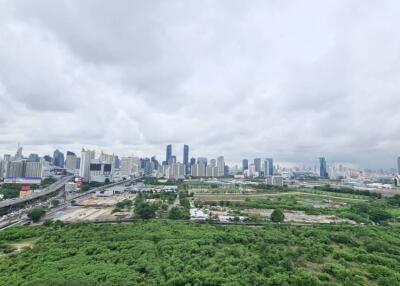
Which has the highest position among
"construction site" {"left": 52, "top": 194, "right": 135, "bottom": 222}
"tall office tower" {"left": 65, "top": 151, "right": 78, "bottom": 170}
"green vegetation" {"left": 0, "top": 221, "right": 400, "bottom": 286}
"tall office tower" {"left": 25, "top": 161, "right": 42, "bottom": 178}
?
"tall office tower" {"left": 65, "top": 151, "right": 78, "bottom": 170}

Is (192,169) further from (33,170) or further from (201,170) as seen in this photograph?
(33,170)

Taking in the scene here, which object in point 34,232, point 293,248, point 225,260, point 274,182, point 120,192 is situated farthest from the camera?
point 274,182

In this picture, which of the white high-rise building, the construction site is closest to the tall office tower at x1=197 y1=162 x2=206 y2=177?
the white high-rise building

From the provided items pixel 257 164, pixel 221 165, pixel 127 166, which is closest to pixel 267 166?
pixel 257 164

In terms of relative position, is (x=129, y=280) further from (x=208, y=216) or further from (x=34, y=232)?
(x=208, y=216)

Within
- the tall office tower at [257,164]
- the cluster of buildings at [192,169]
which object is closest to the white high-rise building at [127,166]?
the cluster of buildings at [192,169]

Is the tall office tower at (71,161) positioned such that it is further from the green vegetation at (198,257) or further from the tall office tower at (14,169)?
the green vegetation at (198,257)

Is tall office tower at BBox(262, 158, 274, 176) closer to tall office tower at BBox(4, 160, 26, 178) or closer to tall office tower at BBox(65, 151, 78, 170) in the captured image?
tall office tower at BBox(65, 151, 78, 170)

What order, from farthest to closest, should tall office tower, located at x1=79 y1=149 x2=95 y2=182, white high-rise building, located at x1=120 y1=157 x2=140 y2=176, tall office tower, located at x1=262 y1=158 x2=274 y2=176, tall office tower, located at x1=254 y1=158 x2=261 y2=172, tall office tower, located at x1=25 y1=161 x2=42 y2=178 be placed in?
1. tall office tower, located at x1=254 y1=158 x2=261 y2=172
2. tall office tower, located at x1=262 y1=158 x2=274 y2=176
3. white high-rise building, located at x1=120 y1=157 x2=140 y2=176
4. tall office tower, located at x1=79 y1=149 x2=95 y2=182
5. tall office tower, located at x1=25 y1=161 x2=42 y2=178

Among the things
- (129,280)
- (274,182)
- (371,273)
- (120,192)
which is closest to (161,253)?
(129,280)
